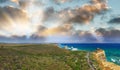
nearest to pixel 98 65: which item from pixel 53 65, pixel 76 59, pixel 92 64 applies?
pixel 92 64

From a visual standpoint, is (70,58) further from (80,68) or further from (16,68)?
(16,68)

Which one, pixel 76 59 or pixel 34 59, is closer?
pixel 34 59

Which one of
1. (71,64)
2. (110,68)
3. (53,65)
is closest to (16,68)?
(53,65)

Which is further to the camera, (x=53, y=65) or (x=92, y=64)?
(x=92, y=64)

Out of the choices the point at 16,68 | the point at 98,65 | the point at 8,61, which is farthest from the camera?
the point at 98,65

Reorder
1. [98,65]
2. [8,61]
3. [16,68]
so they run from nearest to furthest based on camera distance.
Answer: [16,68]
[8,61]
[98,65]

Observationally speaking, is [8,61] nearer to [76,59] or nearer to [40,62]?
[40,62]

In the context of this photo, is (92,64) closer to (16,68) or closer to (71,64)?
(71,64)
